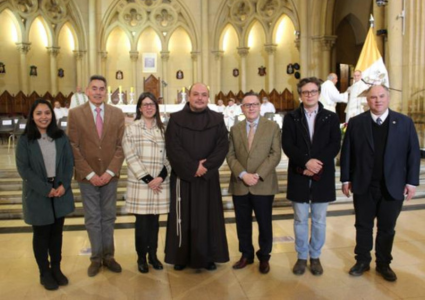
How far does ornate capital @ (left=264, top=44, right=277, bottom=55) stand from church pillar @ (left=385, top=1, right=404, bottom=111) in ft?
25.9

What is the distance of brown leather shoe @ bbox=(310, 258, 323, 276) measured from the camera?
12.4 feet

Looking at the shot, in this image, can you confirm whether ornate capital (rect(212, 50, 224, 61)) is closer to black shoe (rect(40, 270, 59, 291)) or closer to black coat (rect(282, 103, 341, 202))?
black coat (rect(282, 103, 341, 202))

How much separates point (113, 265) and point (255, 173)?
5.05ft

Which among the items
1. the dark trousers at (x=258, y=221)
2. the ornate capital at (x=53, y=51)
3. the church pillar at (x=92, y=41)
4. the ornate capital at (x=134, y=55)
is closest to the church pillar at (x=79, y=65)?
the church pillar at (x=92, y=41)

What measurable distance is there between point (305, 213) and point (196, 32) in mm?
15170

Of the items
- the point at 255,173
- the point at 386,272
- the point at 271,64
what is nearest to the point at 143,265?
the point at 255,173

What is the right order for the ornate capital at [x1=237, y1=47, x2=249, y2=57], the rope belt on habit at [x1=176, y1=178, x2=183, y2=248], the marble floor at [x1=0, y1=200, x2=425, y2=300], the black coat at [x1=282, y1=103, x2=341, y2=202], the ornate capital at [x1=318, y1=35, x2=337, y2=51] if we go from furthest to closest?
the ornate capital at [x1=237, y1=47, x2=249, y2=57], the ornate capital at [x1=318, y1=35, x2=337, y2=51], the rope belt on habit at [x1=176, y1=178, x2=183, y2=248], the black coat at [x1=282, y1=103, x2=341, y2=202], the marble floor at [x1=0, y1=200, x2=425, y2=300]

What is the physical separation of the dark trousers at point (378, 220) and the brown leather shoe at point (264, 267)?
2.62ft

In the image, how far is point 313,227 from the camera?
12.7ft

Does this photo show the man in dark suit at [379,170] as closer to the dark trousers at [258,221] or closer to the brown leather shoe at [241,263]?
the dark trousers at [258,221]

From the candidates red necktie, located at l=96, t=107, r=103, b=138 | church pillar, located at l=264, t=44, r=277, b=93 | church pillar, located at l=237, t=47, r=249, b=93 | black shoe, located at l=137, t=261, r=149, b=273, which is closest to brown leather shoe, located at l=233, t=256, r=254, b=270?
black shoe, located at l=137, t=261, r=149, b=273

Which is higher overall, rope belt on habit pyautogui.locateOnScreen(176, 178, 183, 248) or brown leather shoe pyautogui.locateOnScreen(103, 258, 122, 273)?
rope belt on habit pyautogui.locateOnScreen(176, 178, 183, 248)

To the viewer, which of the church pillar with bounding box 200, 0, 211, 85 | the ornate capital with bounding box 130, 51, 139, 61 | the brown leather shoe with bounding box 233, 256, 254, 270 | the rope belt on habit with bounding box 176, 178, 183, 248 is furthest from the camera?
the ornate capital with bounding box 130, 51, 139, 61

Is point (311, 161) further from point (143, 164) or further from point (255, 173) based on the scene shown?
point (143, 164)
